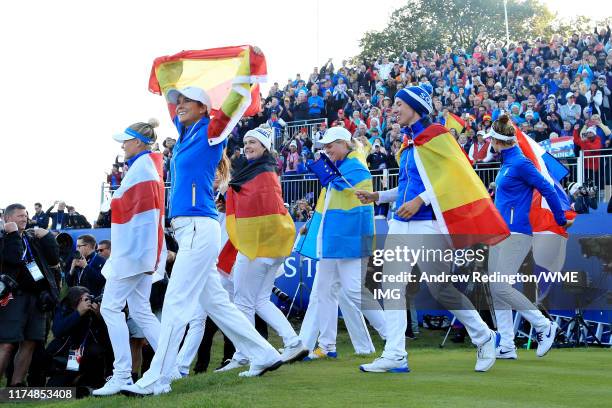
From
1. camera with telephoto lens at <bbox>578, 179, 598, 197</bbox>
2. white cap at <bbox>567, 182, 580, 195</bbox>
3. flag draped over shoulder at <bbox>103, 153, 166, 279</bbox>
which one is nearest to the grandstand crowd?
camera with telephoto lens at <bbox>578, 179, 598, 197</bbox>

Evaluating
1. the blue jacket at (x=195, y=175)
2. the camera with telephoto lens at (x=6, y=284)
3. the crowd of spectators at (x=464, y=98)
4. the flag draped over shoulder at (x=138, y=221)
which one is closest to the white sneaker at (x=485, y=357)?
the blue jacket at (x=195, y=175)

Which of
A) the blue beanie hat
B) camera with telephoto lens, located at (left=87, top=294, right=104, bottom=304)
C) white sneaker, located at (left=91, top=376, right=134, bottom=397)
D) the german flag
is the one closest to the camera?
white sneaker, located at (left=91, top=376, right=134, bottom=397)

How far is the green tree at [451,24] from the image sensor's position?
71812 mm

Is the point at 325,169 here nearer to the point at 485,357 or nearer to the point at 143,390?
the point at 485,357

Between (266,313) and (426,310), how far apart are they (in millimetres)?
7766

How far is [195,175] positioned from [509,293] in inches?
155

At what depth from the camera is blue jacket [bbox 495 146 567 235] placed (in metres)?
10.5

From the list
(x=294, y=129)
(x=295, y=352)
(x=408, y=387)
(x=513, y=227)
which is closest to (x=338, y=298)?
(x=295, y=352)

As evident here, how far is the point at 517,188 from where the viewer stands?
1066 centimetres

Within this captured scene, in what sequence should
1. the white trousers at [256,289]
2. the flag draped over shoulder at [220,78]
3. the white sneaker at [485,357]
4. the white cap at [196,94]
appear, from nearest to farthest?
the flag draped over shoulder at [220,78]
the white cap at [196,94]
the white sneaker at [485,357]
the white trousers at [256,289]

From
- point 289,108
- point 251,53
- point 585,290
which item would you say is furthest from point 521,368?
point 289,108

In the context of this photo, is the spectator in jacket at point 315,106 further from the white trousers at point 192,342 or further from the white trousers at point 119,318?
the white trousers at point 119,318

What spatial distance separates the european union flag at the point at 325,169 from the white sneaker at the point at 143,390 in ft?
11.5

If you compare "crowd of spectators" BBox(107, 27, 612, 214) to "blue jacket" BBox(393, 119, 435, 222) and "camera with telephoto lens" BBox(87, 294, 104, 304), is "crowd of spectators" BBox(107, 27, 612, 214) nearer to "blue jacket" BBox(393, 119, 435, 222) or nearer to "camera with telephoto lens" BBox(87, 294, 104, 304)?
"camera with telephoto lens" BBox(87, 294, 104, 304)
